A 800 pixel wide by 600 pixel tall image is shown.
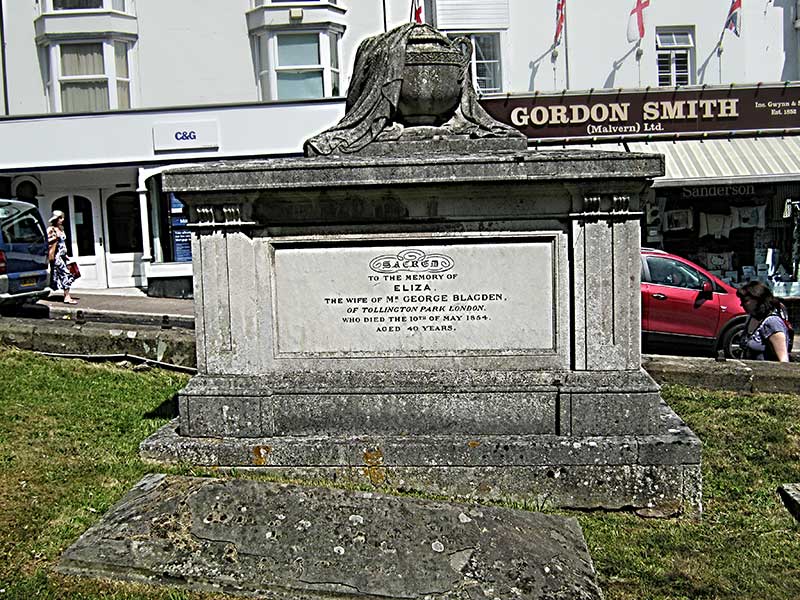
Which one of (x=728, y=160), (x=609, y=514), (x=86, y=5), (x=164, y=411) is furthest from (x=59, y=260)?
(x=609, y=514)

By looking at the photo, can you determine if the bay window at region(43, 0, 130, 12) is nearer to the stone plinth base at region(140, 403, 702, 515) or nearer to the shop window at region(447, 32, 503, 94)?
the shop window at region(447, 32, 503, 94)

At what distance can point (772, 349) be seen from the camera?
10086mm

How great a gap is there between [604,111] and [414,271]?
638 inches

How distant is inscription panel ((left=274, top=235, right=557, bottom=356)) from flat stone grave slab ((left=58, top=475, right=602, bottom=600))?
4.10 ft

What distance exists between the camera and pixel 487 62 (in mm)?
21562

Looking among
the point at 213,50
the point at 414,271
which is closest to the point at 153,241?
the point at 213,50

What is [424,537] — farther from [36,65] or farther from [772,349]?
[36,65]

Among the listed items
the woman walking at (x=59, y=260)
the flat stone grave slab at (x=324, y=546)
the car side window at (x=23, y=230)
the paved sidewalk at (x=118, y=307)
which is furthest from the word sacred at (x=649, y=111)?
the flat stone grave slab at (x=324, y=546)

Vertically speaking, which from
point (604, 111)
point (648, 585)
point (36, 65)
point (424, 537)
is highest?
point (36, 65)

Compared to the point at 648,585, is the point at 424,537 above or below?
above

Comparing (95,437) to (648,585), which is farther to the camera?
(95,437)

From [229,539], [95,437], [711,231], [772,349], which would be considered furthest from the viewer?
[711,231]

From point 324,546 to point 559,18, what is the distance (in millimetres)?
18893

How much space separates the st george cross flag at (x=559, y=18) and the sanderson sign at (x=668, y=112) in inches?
64.0
